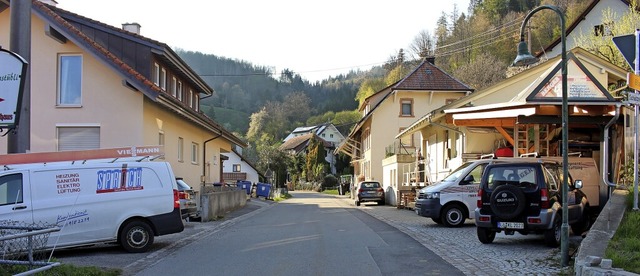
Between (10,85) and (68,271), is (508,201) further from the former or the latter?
(10,85)

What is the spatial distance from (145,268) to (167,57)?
1414 cm

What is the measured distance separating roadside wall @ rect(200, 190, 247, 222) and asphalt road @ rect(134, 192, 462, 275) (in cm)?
443

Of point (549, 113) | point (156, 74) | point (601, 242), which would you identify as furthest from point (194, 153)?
point (601, 242)

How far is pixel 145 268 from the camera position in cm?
1025

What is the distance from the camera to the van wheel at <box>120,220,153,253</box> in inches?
487

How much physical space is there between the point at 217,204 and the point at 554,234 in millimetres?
14359

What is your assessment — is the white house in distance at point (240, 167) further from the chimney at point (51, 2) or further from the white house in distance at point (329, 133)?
the chimney at point (51, 2)

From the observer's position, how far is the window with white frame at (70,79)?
20.0m

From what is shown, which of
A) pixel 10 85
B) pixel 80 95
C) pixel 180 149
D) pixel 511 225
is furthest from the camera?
pixel 180 149

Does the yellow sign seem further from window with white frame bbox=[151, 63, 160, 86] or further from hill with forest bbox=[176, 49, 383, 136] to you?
hill with forest bbox=[176, 49, 383, 136]

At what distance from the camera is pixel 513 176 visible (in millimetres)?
12484

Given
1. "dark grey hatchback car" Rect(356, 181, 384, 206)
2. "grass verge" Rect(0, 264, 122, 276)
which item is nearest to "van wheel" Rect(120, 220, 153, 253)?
"grass verge" Rect(0, 264, 122, 276)

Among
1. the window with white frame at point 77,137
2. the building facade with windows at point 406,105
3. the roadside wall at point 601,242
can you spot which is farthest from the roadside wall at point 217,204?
the building facade with windows at point 406,105

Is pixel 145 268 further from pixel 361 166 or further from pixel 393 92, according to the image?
pixel 361 166
